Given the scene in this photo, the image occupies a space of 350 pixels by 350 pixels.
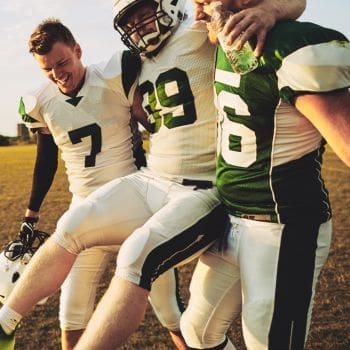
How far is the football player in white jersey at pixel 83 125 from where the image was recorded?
10.4 feet

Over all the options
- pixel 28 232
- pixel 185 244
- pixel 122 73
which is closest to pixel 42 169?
pixel 28 232

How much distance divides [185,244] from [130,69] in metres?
1.09

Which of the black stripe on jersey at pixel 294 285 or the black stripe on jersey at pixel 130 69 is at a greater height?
the black stripe on jersey at pixel 130 69

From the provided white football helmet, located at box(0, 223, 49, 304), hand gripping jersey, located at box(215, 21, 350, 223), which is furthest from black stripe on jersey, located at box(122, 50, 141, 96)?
white football helmet, located at box(0, 223, 49, 304)

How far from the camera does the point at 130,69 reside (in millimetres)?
3059

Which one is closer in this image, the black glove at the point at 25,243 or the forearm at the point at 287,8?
the forearm at the point at 287,8

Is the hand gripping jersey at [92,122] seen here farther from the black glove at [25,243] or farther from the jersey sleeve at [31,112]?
the black glove at [25,243]

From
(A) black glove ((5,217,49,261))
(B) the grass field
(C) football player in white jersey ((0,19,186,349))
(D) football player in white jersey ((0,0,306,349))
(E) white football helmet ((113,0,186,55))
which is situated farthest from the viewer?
(B) the grass field

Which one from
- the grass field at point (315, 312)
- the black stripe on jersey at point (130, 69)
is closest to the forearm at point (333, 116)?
the black stripe on jersey at point (130, 69)

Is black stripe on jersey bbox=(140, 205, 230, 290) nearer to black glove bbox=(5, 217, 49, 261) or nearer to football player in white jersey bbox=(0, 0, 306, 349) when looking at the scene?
football player in white jersey bbox=(0, 0, 306, 349)

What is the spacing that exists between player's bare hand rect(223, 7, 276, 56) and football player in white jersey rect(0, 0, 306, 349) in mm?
600

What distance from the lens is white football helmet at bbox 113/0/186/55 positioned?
2760 millimetres

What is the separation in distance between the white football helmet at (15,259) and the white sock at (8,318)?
58 centimetres

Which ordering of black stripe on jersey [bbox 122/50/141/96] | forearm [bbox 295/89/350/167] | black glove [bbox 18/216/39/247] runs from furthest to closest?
black glove [bbox 18/216/39/247] → black stripe on jersey [bbox 122/50/141/96] → forearm [bbox 295/89/350/167]
